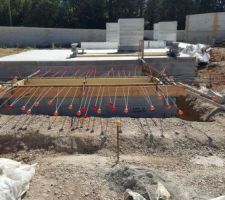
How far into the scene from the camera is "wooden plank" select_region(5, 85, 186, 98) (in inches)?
306

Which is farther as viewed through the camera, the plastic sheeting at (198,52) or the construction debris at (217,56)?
the construction debris at (217,56)

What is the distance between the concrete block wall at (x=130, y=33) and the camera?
12.7 meters

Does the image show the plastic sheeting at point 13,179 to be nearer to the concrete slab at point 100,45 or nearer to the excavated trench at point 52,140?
the excavated trench at point 52,140

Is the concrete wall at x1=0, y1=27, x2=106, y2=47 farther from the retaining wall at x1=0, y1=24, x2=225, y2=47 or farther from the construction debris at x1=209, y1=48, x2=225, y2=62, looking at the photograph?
the construction debris at x1=209, y1=48, x2=225, y2=62

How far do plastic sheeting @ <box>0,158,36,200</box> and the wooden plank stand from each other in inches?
145

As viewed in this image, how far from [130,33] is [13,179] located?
990 cm

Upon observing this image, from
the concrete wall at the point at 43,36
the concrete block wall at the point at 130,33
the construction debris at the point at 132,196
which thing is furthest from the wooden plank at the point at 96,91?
the concrete wall at the point at 43,36

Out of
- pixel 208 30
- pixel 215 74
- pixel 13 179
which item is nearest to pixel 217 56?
pixel 215 74

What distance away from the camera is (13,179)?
383 centimetres

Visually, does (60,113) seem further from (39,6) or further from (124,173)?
(39,6)

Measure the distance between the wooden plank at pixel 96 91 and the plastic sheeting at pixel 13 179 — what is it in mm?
3676

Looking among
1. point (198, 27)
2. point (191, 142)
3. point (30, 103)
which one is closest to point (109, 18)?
point (198, 27)

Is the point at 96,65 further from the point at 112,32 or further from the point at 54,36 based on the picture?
the point at 54,36

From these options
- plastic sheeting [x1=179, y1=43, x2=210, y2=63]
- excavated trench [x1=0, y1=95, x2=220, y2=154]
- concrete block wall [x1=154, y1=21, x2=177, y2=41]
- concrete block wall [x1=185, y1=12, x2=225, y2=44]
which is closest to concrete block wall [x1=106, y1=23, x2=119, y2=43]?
concrete block wall [x1=154, y1=21, x2=177, y2=41]
